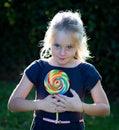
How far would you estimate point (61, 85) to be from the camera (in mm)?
3521

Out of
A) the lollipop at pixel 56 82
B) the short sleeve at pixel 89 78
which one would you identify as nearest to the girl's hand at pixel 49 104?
the lollipop at pixel 56 82

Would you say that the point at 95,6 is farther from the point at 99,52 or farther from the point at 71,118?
the point at 71,118

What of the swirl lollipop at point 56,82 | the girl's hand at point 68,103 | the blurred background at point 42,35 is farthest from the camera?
the blurred background at point 42,35

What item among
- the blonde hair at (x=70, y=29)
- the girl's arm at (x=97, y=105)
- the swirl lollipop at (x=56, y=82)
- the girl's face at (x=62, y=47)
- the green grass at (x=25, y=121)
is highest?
the blonde hair at (x=70, y=29)

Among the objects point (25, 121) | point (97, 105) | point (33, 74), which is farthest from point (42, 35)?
point (97, 105)

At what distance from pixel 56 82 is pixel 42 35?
443 cm

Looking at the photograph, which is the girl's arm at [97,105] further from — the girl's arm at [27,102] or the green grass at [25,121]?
Result: the green grass at [25,121]

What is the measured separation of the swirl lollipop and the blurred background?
2.57 m

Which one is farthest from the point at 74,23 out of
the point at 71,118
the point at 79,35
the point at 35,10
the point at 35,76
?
the point at 35,10

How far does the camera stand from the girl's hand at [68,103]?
338 centimetres

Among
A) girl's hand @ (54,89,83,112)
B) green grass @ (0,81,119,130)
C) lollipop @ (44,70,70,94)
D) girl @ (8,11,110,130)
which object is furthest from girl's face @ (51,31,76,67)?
green grass @ (0,81,119,130)

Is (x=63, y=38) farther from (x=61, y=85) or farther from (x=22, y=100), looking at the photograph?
(x=22, y=100)

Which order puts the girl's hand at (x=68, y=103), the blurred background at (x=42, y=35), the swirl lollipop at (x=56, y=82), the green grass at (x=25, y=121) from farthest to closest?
the blurred background at (x=42, y=35)
the green grass at (x=25, y=121)
the swirl lollipop at (x=56, y=82)
the girl's hand at (x=68, y=103)

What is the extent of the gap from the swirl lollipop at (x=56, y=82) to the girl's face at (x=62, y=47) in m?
0.10
